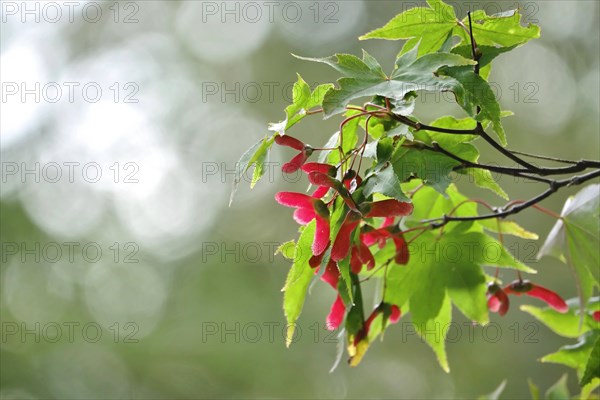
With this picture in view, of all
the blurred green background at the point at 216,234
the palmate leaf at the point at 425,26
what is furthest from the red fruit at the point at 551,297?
the blurred green background at the point at 216,234

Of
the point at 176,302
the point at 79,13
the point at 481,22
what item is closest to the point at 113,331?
the point at 176,302

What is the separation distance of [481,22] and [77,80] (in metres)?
4.39

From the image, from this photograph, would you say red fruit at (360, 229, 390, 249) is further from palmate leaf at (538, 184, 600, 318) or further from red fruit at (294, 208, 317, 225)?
palmate leaf at (538, 184, 600, 318)

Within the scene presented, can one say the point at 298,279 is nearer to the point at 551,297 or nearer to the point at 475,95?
the point at 475,95

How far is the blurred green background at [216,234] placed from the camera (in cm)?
388

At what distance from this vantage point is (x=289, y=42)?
4.78 meters

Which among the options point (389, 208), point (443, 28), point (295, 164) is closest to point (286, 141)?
point (295, 164)

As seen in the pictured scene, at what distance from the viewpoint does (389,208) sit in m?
0.70

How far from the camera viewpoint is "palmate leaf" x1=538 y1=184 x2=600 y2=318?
0.90 metres

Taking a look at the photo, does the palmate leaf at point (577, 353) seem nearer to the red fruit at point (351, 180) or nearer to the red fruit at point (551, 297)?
the red fruit at point (551, 297)

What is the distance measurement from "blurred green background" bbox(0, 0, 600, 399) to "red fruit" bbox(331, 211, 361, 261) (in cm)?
283

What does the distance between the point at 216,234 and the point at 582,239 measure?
3.47m

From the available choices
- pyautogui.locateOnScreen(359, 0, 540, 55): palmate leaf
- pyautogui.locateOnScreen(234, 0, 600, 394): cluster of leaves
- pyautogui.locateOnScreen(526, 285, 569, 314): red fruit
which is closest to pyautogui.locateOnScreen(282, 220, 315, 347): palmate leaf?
pyautogui.locateOnScreen(234, 0, 600, 394): cluster of leaves

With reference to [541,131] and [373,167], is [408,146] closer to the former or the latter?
[373,167]
